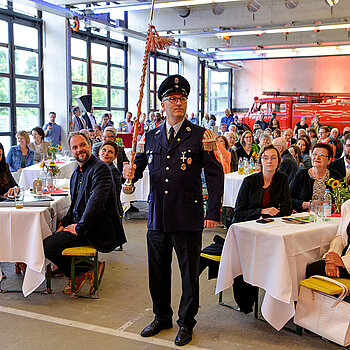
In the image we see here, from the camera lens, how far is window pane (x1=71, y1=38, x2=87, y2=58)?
43.0ft

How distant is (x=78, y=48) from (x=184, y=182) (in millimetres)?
11341

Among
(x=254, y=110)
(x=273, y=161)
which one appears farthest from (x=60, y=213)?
(x=254, y=110)

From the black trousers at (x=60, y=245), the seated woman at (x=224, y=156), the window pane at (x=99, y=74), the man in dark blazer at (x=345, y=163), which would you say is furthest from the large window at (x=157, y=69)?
the black trousers at (x=60, y=245)

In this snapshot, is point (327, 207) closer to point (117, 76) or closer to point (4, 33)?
point (4, 33)

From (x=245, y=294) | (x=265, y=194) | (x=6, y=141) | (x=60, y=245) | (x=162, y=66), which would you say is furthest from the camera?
(x=162, y=66)

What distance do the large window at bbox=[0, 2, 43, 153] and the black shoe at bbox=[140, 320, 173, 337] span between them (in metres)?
8.80

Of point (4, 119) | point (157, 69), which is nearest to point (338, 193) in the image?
point (4, 119)

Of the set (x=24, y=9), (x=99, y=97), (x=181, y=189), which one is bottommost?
(x=181, y=189)

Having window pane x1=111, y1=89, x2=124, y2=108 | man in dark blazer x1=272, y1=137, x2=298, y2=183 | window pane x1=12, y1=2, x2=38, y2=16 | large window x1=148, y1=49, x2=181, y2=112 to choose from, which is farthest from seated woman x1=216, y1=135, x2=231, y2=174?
large window x1=148, y1=49, x2=181, y2=112

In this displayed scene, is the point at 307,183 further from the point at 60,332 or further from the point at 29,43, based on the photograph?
the point at 29,43

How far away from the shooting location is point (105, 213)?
13.4ft

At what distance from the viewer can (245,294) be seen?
3533mm

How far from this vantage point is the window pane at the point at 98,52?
46.3 feet

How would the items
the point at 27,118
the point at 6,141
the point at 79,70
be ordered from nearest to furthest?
the point at 6,141 < the point at 27,118 < the point at 79,70
